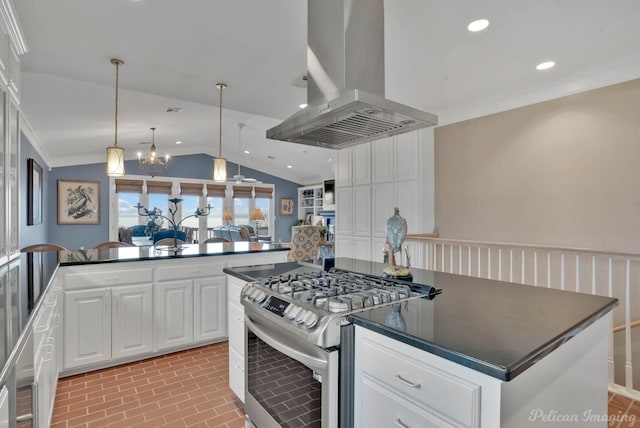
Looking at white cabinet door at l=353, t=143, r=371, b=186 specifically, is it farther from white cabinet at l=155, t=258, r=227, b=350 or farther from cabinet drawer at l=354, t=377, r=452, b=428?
cabinet drawer at l=354, t=377, r=452, b=428

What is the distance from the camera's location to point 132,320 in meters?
2.85

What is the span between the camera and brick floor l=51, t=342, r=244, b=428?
2127mm

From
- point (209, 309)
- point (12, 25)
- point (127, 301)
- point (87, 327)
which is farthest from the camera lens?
point (209, 309)

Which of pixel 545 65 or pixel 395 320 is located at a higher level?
pixel 545 65

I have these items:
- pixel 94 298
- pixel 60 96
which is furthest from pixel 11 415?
pixel 60 96

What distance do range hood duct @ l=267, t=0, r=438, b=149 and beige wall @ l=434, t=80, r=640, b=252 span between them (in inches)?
89.1

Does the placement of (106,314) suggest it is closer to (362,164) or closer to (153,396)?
(153,396)

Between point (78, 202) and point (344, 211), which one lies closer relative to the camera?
point (344, 211)

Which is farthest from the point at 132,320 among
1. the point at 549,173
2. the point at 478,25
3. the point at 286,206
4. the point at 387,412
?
the point at 286,206

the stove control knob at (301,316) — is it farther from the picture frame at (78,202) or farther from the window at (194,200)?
the picture frame at (78,202)

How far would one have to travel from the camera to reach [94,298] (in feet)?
8.82

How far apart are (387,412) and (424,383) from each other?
21 centimetres

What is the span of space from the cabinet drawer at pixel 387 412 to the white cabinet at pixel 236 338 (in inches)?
42.2

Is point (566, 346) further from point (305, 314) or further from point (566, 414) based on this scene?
point (305, 314)
